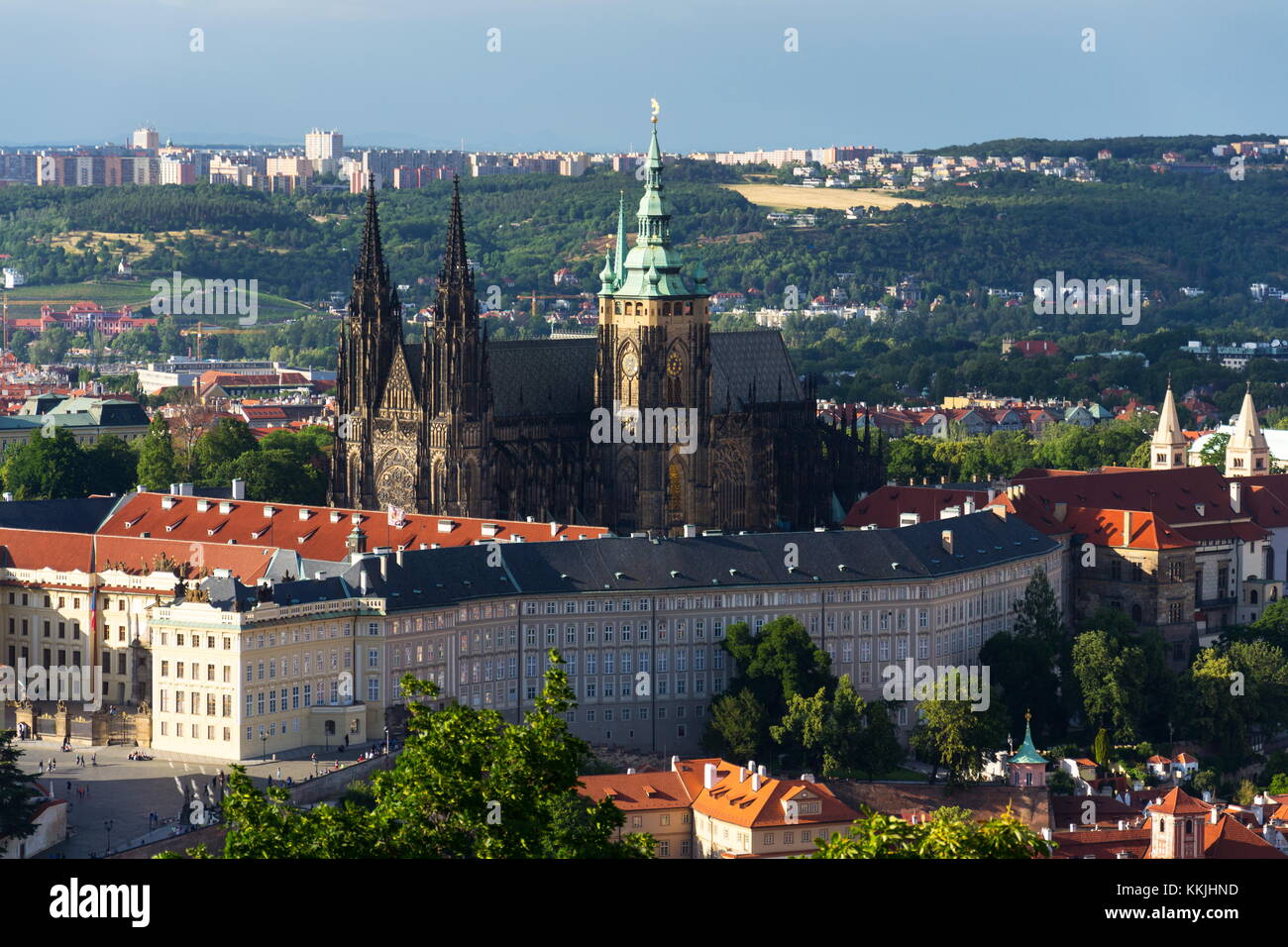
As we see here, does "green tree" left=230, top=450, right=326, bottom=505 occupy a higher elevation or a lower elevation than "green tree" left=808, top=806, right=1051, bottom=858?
higher

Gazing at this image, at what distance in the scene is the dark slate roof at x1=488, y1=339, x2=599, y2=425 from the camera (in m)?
142

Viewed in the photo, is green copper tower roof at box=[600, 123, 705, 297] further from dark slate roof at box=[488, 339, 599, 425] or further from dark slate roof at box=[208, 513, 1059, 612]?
dark slate roof at box=[208, 513, 1059, 612]

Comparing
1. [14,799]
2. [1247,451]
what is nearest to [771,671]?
[14,799]

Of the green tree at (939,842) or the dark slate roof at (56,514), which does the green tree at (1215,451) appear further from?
the green tree at (939,842)

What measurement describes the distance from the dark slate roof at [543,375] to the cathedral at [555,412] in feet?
0.22

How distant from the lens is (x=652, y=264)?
143250mm

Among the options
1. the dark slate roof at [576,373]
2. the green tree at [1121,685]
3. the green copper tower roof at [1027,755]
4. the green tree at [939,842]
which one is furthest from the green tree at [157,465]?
the green tree at [939,842]

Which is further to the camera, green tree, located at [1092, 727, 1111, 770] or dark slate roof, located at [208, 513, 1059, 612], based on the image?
green tree, located at [1092, 727, 1111, 770]

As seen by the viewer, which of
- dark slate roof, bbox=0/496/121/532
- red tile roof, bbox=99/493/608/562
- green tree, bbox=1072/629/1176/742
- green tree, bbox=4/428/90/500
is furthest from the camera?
green tree, bbox=4/428/90/500

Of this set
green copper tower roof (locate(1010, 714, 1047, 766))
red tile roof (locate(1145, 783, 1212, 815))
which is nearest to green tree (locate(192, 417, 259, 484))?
green copper tower roof (locate(1010, 714, 1047, 766))

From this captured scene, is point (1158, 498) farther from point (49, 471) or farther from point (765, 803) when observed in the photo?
point (765, 803)

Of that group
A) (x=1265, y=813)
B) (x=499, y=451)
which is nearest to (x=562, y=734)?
(x=1265, y=813)

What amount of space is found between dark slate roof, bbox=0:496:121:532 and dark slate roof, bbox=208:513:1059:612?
24750mm

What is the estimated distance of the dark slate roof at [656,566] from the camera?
4309 inches
